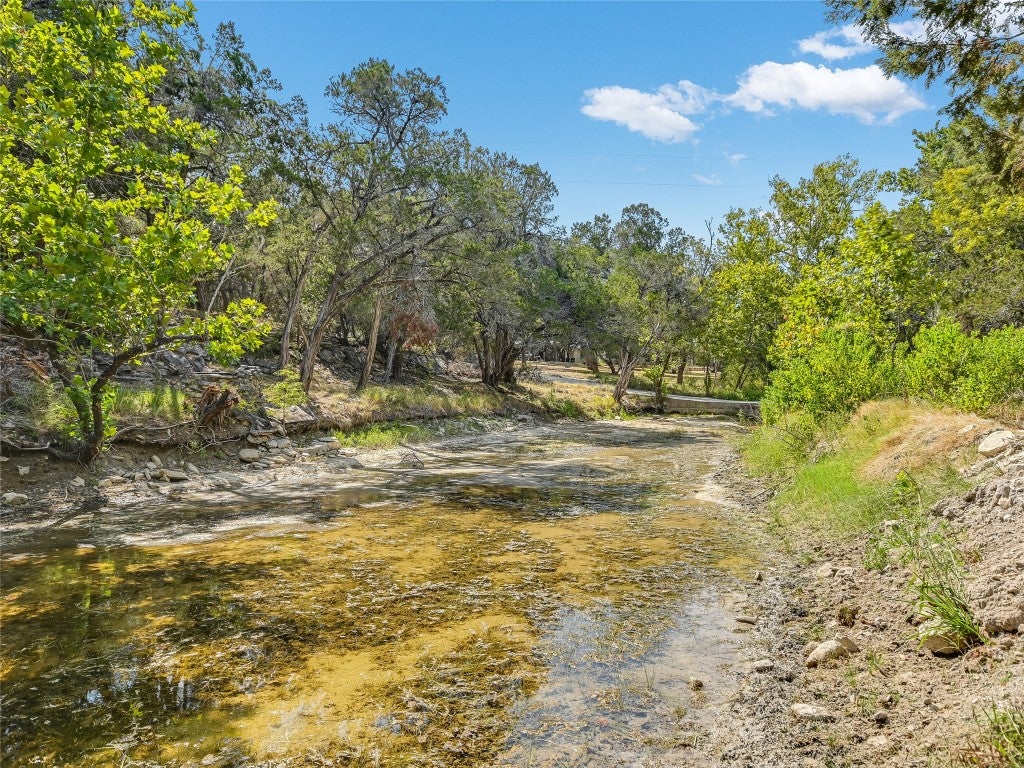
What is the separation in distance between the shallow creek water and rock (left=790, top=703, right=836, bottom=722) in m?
0.57

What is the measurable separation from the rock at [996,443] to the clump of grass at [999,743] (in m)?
4.63

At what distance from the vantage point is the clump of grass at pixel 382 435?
18266mm

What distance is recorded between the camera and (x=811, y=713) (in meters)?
3.96

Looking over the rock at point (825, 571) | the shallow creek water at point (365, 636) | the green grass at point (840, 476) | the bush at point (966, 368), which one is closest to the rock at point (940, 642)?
the shallow creek water at point (365, 636)

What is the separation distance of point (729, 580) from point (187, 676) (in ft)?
19.6

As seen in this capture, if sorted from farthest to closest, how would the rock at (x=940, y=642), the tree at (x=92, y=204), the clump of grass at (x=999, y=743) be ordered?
the tree at (x=92, y=204) < the rock at (x=940, y=642) < the clump of grass at (x=999, y=743)

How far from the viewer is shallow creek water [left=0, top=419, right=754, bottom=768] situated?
393 centimetres

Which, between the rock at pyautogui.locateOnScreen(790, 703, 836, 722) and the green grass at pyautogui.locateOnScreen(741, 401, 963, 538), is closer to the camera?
the rock at pyautogui.locateOnScreen(790, 703, 836, 722)

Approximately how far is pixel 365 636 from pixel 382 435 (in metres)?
14.0

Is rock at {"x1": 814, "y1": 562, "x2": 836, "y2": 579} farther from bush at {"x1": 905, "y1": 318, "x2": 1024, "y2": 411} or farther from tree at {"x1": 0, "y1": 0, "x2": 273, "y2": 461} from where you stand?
tree at {"x1": 0, "y1": 0, "x2": 273, "y2": 461}

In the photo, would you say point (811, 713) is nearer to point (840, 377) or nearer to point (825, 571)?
point (825, 571)

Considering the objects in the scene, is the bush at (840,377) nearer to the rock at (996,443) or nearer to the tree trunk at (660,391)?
the rock at (996,443)

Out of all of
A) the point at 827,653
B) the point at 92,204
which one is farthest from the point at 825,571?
the point at 92,204

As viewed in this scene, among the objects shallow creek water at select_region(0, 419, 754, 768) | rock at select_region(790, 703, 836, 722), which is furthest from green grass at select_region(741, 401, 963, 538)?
rock at select_region(790, 703, 836, 722)
